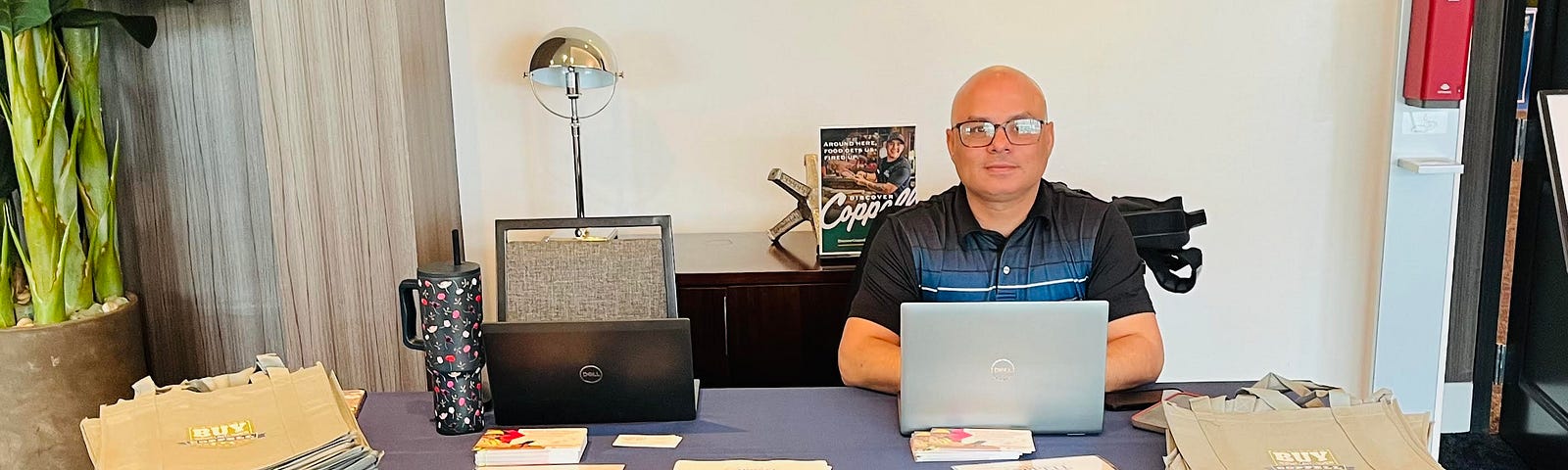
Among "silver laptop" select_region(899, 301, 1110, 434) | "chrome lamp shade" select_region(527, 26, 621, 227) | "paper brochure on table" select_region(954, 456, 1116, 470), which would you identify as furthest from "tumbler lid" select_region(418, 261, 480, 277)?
"chrome lamp shade" select_region(527, 26, 621, 227)

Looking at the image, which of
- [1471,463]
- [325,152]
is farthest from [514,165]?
[1471,463]

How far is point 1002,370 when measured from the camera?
1701 mm

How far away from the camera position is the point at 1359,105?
3.13m

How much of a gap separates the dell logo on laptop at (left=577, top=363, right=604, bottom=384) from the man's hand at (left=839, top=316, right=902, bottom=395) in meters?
0.47

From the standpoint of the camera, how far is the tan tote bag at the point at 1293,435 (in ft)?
5.01

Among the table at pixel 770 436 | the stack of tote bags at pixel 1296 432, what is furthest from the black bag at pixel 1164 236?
the stack of tote bags at pixel 1296 432

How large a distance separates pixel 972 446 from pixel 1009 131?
690 mm

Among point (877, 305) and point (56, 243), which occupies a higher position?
point (56, 243)

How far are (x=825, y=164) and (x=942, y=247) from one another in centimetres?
64

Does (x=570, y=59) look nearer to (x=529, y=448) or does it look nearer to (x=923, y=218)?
(x=923, y=218)

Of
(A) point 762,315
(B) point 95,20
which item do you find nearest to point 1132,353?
(A) point 762,315

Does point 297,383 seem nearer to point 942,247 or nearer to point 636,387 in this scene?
point 636,387

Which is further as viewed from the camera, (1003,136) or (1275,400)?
(1003,136)

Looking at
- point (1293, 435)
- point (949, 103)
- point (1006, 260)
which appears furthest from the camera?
point (949, 103)
